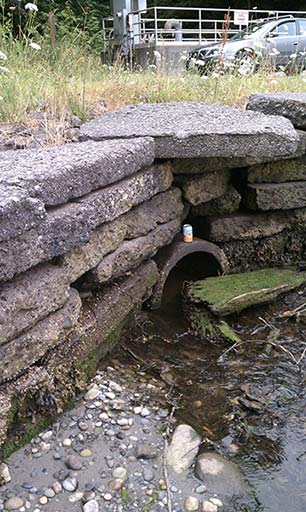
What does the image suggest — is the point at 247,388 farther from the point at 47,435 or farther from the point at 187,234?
the point at 187,234

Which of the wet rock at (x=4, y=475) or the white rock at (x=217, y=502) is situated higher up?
the wet rock at (x=4, y=475)

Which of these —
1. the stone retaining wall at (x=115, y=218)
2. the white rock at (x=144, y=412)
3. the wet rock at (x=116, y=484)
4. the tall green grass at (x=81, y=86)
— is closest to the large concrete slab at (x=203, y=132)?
the stone retaining wall at (x=115, y=218)

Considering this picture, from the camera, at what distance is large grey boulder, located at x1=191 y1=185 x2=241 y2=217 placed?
380 centimetres

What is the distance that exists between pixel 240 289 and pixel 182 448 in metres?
1.38

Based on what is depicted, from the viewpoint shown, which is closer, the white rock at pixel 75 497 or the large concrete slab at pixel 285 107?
the white rock at pixel 75 497

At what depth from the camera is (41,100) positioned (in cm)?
377

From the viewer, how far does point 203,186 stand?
142 inches

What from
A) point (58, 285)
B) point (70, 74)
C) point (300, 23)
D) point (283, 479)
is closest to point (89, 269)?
point (58, 285)

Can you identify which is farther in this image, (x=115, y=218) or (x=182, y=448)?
(x=115, y=218)

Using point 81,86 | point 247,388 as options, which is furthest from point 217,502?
point 81,86

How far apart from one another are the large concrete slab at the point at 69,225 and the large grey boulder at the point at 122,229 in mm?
→ 72

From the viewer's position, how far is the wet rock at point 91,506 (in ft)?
6.26

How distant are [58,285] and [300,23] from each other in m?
12.7

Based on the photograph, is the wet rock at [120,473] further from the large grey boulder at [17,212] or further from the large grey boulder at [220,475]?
the large grey boulder at [17,212]
